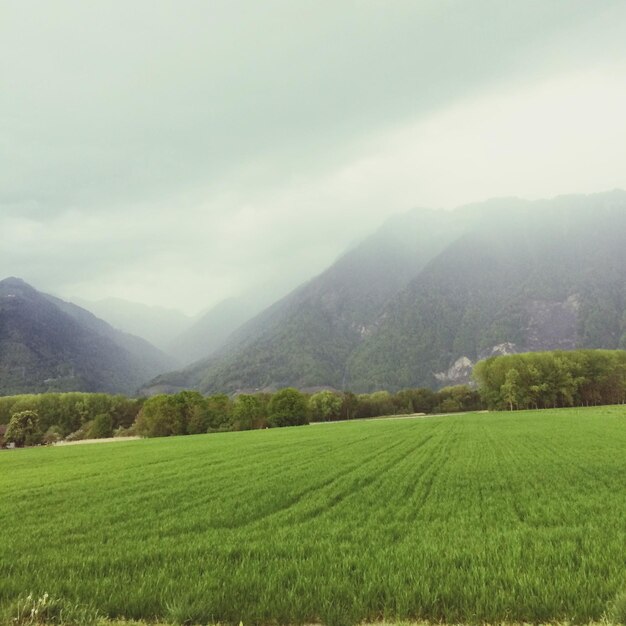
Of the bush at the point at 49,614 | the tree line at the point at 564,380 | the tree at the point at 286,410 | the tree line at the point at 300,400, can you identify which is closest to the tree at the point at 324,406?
the tree line at the point at 300,400

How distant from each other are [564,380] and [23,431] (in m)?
184

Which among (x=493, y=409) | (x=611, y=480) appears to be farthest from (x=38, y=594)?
(x=493, y=409)

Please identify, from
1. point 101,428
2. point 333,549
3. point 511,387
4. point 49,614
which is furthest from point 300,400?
point 49,614

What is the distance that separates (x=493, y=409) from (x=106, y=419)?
494 ft

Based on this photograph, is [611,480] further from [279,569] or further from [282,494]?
[279,569]

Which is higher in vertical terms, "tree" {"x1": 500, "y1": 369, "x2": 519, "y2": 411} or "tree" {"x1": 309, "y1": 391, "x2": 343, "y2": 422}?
"tree" {"x1": 500, "y1": 369, "x2": 519, "y2": 411}

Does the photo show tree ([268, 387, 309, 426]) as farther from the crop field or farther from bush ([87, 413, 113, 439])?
the crop field

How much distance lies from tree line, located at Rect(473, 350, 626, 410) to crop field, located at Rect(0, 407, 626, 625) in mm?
148182

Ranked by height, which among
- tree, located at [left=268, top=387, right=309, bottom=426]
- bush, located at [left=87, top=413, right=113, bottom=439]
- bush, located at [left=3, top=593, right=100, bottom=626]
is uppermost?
bush, located at [left=3, top=593, right=100, bottom=626]

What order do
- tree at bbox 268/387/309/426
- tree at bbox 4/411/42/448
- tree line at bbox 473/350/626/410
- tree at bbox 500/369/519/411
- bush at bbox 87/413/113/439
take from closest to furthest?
1. tree at bbox 4/411/42/448
2. tree at bbox 268/387/309/426
3. tree line at bbox 473/350/626/410
4. tree at bbox 500/369/519/411
5. bush at bbox 87/413/113/439

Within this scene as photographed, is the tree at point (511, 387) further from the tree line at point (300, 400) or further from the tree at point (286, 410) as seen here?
the tree at point (286, 410)

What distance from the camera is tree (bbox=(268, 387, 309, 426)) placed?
15000 centimetres

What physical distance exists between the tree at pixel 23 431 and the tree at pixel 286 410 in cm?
7636

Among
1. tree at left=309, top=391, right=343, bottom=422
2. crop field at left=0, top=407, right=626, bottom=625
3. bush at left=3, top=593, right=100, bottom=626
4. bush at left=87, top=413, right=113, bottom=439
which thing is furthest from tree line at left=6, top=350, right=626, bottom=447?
bush at left=3, top=593, right=100, bottom=626
